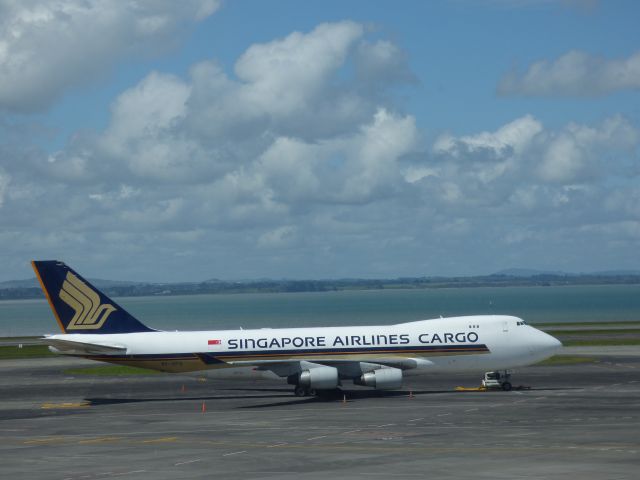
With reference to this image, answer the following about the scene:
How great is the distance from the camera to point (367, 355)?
6334 cm

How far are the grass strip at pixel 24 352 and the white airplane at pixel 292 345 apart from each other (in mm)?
48431

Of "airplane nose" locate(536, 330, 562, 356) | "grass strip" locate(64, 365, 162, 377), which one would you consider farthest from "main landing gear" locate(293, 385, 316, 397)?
"grass strip" locate(64, 365, 162, 377)

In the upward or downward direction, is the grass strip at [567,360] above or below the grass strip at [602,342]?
below

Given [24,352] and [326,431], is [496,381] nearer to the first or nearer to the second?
[326,431]

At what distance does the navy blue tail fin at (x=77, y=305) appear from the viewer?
63844 mm

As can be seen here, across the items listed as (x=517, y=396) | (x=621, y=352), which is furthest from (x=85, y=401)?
(x=621, y=352)

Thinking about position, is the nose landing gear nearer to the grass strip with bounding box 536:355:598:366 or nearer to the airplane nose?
the airplane nose

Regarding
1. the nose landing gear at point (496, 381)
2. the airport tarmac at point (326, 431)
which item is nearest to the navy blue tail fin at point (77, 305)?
the airport tarmac at point (326, 431)

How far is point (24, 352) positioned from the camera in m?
119

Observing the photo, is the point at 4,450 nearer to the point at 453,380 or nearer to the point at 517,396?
the point at 517,396

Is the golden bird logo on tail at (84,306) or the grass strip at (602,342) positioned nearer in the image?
the golden bird logo on tail at (84,306)

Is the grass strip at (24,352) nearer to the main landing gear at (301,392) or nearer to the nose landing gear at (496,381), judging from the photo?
the main landing gear at (301,392)

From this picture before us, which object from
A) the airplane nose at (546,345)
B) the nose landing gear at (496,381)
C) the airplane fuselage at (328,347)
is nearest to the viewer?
the airplane fuselage at (328,347)

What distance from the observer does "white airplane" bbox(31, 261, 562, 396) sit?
207 feet
